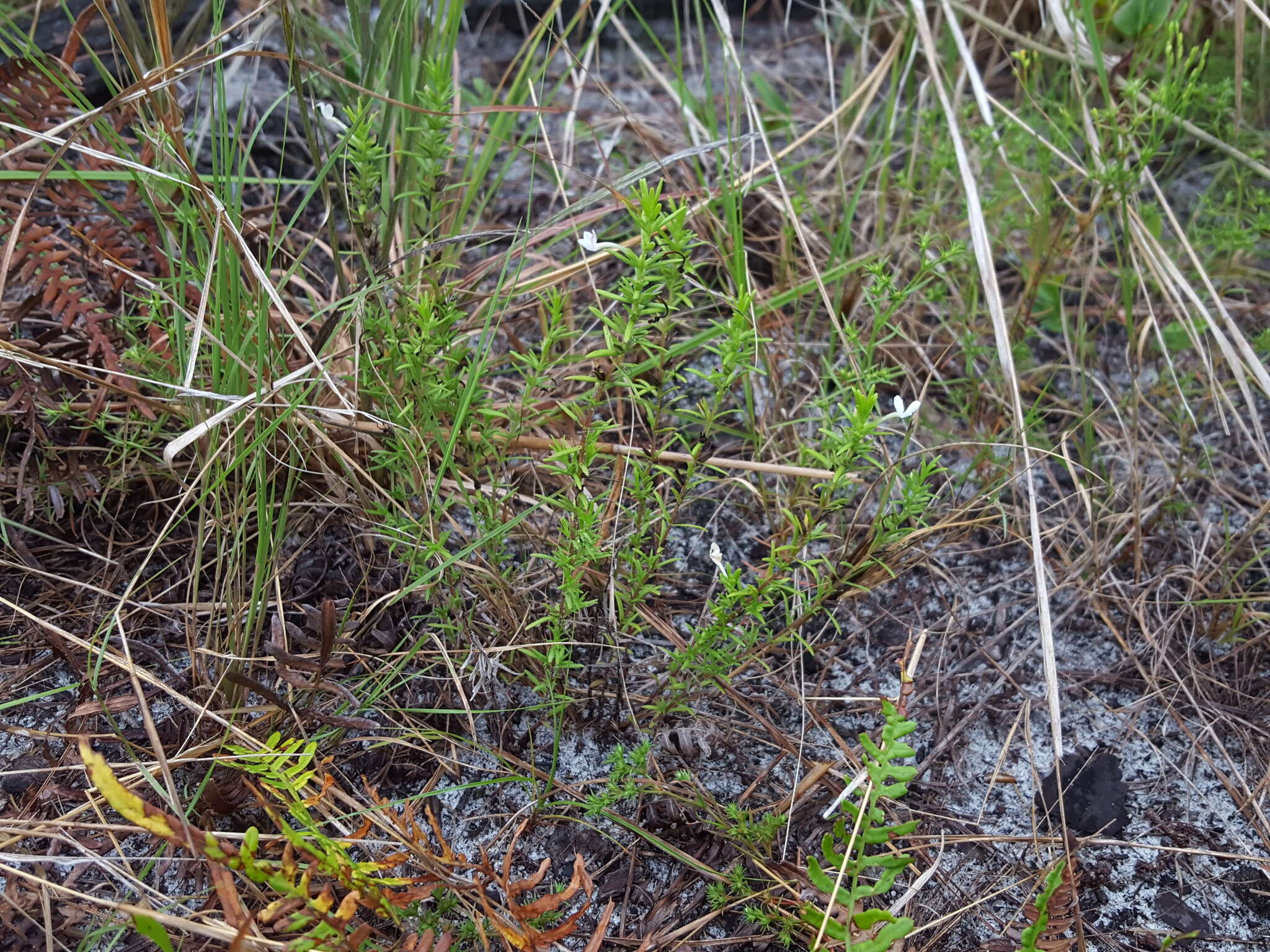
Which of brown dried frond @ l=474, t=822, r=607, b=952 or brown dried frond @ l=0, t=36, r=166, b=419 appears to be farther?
brown dried frond @ l=0, t=36, r=166, b=419

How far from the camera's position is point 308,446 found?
163cm

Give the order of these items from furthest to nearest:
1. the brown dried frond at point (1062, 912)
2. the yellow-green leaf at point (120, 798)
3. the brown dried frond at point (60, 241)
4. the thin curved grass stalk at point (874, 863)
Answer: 1. the brown dried frond at point (60, 241)
2. the brown dried frond at point (1062, 912)
3. the thin curved grass stalk at point (874, 863)
4. the yellow-green leaf at point (120, 798)

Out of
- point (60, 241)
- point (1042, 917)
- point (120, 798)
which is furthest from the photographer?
point (60, 241)

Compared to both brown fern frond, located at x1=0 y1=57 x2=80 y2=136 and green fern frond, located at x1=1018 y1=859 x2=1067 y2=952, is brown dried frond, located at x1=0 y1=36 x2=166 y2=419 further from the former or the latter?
green fern frond, located at x1=1018 y1=859 x2=1067 y2=952

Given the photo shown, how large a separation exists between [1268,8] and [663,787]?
2545 millimetres

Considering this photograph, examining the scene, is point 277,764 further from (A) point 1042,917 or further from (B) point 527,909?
(A) point 1042,917

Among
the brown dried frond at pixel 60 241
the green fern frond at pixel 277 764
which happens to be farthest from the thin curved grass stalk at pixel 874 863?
the brown dried frond at pixel 60 241

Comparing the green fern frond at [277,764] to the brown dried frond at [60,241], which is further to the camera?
the brown dried frond at [60,241]

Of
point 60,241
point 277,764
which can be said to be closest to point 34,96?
point 60,241

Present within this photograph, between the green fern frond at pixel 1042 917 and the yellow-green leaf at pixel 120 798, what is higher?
the green fern frond at pixel 1042 917

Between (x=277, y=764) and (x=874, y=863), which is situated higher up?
(x=874, y=863)

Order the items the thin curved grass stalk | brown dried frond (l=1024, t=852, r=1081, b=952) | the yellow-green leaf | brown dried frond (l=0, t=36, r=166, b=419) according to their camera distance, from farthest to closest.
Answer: brown dried frond (l=0, t=36, r=166, b=419) < brown dried frond (l=1024, t=852, r=1081, b=952) < the thin curved grass stalk < the yellow-green leaf

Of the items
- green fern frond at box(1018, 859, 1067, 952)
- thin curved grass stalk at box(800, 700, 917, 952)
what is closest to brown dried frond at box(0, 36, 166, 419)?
thin curved grass stalk at box(800, 700, 917, 952)

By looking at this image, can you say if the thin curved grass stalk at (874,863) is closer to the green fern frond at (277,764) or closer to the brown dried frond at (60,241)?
the green fern frond at (277,764)
